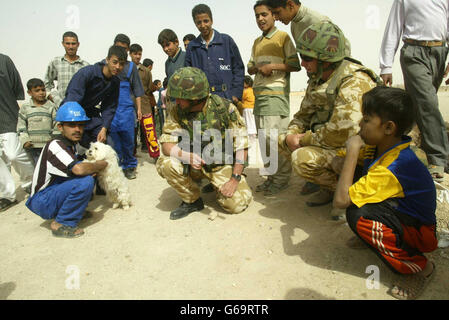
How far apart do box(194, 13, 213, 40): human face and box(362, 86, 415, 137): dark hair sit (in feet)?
8.94

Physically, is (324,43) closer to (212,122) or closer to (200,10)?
(212,122)

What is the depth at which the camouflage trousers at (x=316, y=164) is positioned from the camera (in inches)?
104

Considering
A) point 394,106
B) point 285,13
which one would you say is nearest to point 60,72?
point 285,13

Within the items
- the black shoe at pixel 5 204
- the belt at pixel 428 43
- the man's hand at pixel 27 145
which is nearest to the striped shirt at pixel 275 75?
the belt at pixel 428 43

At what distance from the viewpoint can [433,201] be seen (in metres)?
1.76

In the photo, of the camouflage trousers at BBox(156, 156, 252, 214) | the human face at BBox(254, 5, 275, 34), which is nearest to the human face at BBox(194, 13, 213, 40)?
the human face at BBox(254, 5, 275, 34)

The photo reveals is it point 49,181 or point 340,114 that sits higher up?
point 340,114

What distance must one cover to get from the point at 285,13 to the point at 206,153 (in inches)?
72.4

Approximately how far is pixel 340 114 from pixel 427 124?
140 cm

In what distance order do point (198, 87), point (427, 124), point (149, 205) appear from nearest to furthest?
point (198, 87) → point (427, 124) → point (149, 205)

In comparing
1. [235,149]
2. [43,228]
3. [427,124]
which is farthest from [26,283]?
[427,124]

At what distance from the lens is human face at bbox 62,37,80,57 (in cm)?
441

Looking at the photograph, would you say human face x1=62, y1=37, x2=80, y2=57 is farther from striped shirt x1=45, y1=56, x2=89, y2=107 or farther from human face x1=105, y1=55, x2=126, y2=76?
human face x1=105, y1=55, x2=126, y2=76

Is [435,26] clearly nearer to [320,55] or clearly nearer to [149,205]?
[320,55]
